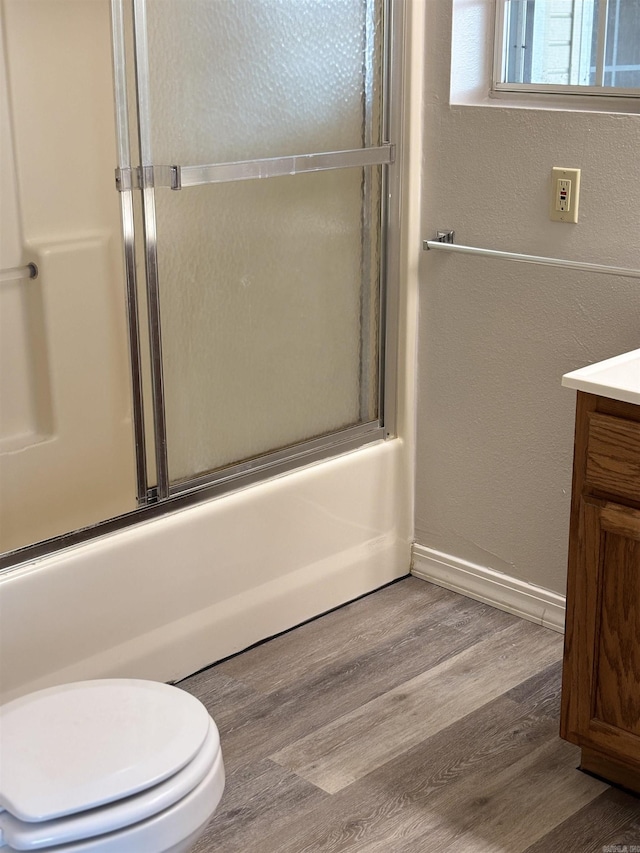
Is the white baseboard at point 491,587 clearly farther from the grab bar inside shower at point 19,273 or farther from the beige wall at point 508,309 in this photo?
the grab bar inside shower at point 19,273

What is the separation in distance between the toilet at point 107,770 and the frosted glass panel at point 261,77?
3.67 ft

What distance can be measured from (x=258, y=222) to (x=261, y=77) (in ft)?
1.02

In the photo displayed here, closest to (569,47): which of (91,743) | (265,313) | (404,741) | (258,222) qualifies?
(258,222)

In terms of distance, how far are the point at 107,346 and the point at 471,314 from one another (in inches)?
35.1

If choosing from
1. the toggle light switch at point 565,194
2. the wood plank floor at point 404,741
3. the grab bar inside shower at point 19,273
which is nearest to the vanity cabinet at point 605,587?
the wood plank floor at point 404,741

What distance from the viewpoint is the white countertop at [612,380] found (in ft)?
5.73

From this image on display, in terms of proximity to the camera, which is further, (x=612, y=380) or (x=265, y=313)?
(x=265, y=313)

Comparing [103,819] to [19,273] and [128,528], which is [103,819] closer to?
[128,528]

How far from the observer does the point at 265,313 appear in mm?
2457

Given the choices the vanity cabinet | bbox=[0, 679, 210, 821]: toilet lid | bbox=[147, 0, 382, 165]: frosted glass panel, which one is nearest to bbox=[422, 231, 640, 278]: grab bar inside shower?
bbox=[147, 0, 382, 165]: frosted glass panel

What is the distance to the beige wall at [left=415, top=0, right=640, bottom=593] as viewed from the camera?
2295mm

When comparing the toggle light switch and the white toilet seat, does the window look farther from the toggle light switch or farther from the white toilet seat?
the white toilet seat

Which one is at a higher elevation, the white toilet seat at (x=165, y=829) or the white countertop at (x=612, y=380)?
the white countertop at (x=612, y=380)

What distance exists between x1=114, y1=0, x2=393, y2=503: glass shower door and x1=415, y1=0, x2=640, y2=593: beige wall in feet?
0.53
